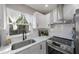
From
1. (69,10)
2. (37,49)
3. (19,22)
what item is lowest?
(37,49)

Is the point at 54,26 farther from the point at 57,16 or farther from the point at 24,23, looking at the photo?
the point at 24,23

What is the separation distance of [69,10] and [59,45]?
0.55 m

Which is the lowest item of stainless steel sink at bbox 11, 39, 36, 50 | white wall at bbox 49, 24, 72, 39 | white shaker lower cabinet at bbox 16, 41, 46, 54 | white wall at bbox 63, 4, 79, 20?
white shaker lower cabinet at bbox 16, 41, 46, 54

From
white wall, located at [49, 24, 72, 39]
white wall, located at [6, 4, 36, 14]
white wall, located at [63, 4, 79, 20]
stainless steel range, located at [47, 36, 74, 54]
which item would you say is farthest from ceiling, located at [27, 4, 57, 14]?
stainless steel range, located at [47, 36, 74, 54]

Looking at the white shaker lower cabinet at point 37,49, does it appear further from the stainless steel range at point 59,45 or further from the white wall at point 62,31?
the white wall at point 62,31

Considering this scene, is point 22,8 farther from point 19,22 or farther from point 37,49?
point 37,49

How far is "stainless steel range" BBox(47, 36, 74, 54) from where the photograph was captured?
1.18 metres

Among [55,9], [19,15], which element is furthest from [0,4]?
[55,9]

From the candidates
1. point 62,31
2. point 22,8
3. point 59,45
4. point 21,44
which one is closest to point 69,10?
point 62,31

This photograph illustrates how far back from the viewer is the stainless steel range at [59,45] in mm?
1181

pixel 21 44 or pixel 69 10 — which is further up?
pixel 69 10

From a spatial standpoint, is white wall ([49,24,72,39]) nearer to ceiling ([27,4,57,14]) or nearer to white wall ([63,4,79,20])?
white wall ([63,4,79,20])

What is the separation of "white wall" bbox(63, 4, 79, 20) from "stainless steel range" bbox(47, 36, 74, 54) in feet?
1.16

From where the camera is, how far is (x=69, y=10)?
1.21 metres
